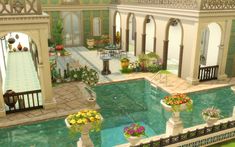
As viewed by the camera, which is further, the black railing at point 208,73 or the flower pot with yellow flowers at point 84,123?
the black railing at point 208,73

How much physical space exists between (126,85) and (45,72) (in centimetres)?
642

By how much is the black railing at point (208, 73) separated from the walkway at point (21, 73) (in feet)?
37.1

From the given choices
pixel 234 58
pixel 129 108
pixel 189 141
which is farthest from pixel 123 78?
pixel 189 141

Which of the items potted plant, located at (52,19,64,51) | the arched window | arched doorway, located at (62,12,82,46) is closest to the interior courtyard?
potted plant, located at (52,19,64,51)

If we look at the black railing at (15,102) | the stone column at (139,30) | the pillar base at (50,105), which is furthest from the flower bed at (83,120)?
the stone column at (139,30)

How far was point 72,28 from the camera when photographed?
2877 centimetres

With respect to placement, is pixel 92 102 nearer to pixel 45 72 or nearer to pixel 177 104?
pixel 45 72

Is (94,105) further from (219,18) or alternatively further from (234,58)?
(234,58)

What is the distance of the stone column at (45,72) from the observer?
38.9ft

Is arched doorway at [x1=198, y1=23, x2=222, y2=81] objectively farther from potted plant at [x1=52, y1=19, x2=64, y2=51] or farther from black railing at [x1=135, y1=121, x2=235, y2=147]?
potted plant at [x1=52, y1=19, x2=64, y2=51]

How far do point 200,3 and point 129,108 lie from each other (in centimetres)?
767

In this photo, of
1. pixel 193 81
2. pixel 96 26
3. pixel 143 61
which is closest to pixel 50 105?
pixel 143 61

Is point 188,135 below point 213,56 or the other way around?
below

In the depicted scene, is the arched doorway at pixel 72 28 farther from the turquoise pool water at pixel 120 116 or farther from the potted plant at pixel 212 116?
the potted plant at pixel 212 116
